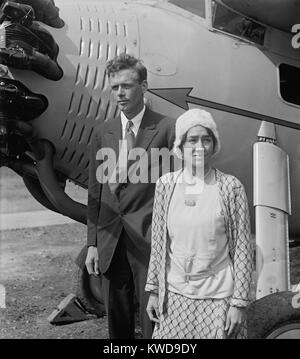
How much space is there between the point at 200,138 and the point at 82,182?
1.22 metres

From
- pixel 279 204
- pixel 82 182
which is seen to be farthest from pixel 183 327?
pixel 82 182

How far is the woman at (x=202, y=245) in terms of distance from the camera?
7.73 ft

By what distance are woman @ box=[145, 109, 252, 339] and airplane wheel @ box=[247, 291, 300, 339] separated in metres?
0.45

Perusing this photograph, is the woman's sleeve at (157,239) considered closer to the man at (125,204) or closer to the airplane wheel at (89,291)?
the man at (125,204)

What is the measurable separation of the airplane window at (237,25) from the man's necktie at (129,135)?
2.98 feet

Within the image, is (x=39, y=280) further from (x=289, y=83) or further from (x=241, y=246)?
(x=241, y=246)

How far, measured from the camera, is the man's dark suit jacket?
280 centimetres

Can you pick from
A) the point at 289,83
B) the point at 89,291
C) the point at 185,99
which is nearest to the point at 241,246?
the point at 185,99

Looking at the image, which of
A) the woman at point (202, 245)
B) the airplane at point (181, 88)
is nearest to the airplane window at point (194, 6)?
the airplane at point (181, 88)

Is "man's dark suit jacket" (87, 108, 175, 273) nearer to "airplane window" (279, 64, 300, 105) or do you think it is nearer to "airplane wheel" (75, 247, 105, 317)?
"airplane window" (279, 64, 300, 105)

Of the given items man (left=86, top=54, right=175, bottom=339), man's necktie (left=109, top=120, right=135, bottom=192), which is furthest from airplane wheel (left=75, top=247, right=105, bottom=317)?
man's necktie (left=109, top=120, right=135, bottom=192)

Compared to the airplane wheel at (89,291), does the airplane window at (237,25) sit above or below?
above
